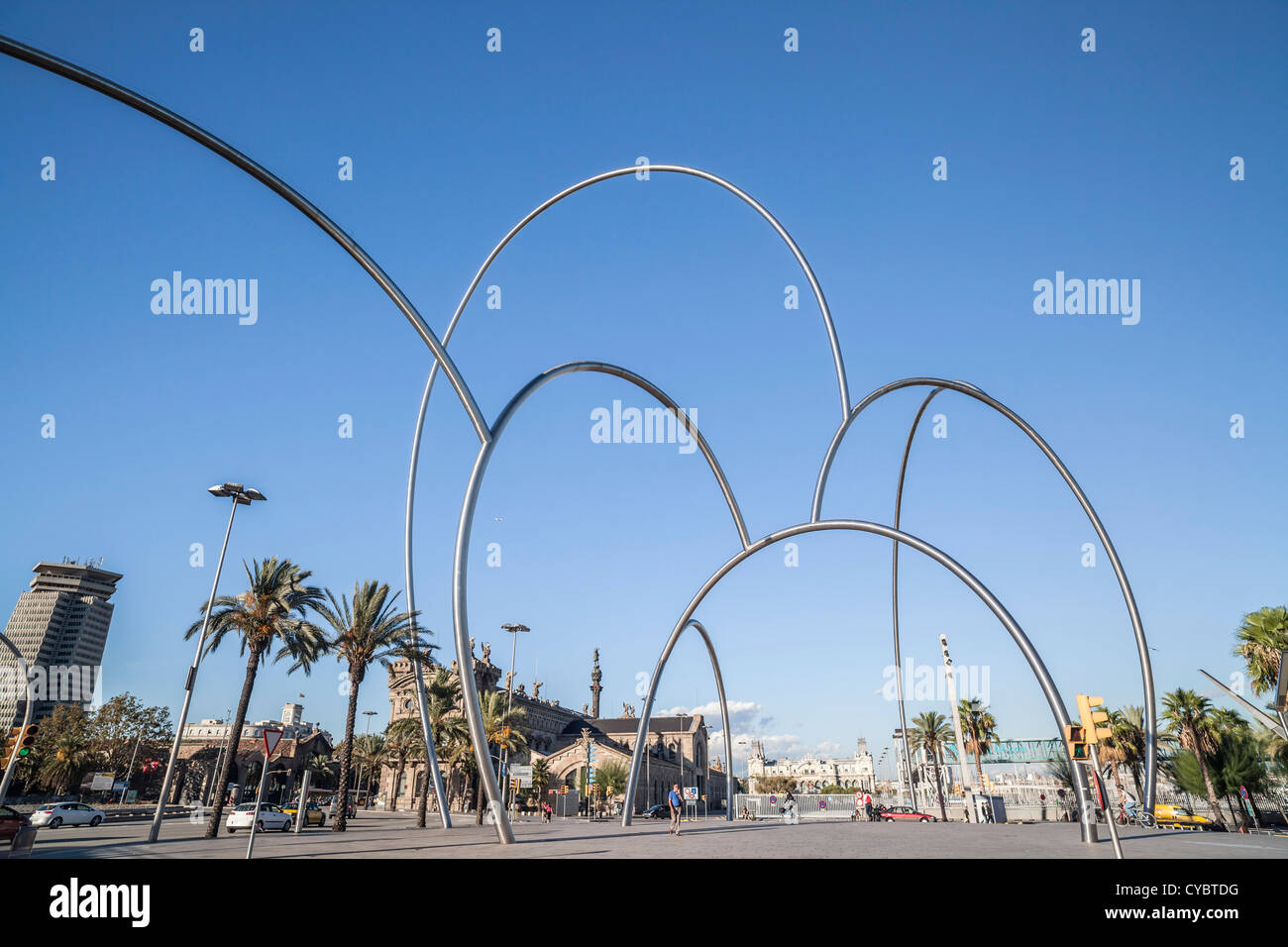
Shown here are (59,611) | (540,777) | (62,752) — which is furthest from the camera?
(59,611)

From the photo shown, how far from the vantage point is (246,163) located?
1383 centimetres

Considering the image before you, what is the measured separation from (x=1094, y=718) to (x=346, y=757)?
34.6 m

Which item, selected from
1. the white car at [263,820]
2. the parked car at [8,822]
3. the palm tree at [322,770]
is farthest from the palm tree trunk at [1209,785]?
the palm tree at [322,770]

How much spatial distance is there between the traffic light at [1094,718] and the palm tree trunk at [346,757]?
32.4m

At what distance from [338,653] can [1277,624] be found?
5009 cm

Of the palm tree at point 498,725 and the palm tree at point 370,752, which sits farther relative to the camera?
the palm tree at point 370,752

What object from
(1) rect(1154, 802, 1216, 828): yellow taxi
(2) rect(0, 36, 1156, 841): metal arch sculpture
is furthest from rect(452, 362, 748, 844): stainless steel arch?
(1) rect(1154, 802, 1216, 828): yellow taxi

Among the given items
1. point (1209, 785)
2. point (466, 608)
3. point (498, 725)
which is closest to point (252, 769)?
point (498, 725)

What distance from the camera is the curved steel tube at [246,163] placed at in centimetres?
1062

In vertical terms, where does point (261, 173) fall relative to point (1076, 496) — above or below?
above

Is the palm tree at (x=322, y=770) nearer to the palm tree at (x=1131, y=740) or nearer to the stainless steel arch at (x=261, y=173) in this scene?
the stainless steel arch at (x=261, y=173)

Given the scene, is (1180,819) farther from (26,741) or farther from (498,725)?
(26,741)

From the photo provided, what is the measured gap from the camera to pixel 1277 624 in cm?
3684
